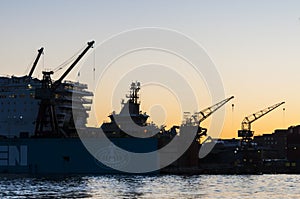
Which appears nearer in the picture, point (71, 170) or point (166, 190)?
point (166, 190)

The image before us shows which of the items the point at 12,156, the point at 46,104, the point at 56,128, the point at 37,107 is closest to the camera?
the point at 12,156

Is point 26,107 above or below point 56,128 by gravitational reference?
above

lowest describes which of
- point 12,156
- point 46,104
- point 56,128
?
point 12,156

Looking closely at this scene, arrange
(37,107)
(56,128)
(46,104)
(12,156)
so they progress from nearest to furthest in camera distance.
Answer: (12,156) < (46,104) < (56,128) < (37,107)

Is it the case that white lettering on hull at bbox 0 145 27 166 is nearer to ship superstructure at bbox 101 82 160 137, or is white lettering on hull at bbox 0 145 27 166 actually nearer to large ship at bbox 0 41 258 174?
large ship at bbox 0 41 258 174

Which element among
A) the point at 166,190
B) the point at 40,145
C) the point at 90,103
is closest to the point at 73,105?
the point at 90,103

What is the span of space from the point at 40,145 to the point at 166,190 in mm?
27034

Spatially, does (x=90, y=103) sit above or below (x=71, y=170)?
above

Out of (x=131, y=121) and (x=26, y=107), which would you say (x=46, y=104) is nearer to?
(x=26, y=107)

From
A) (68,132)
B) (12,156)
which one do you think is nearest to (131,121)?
(68,132)

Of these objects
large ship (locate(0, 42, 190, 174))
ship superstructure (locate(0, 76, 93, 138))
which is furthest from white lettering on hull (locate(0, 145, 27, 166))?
ship superstructure (locate(0, 76, 93, 138))

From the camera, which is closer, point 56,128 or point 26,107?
point 56,128

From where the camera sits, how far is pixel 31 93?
82.2m

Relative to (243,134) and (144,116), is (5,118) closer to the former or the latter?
(144,116)
